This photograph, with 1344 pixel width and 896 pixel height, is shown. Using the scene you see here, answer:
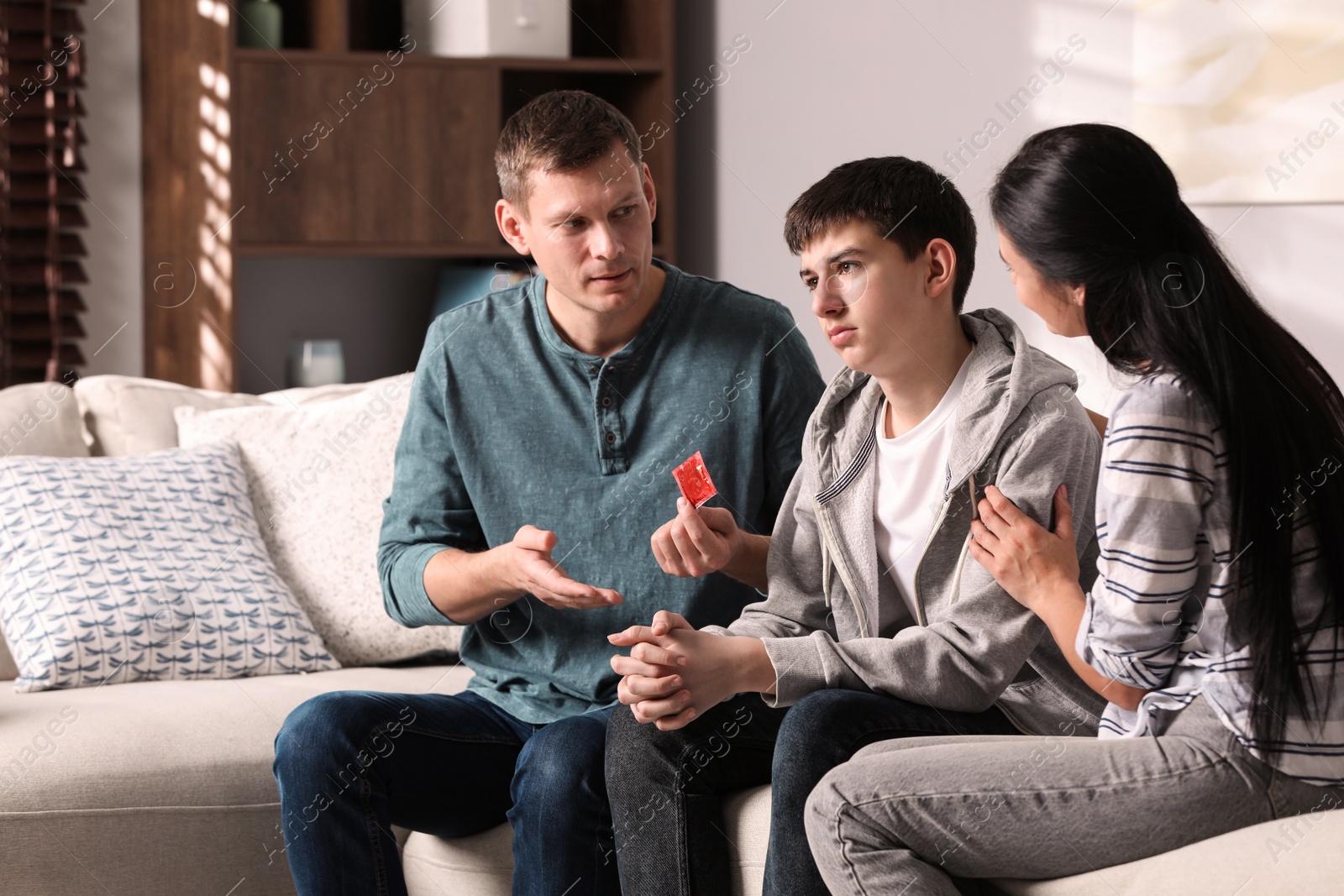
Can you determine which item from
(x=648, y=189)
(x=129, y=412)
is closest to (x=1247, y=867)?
(x=648, y=189)

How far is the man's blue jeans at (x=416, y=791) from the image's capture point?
1446mm

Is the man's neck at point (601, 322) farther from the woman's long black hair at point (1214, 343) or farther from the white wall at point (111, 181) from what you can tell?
the white wall at point (111, 181)

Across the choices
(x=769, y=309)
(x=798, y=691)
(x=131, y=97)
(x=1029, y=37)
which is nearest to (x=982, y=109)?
(x=1029, y=37)

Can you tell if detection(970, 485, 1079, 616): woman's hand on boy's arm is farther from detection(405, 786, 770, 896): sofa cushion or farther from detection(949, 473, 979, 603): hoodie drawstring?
detection(405, 786, 770, 896): sofa cushion

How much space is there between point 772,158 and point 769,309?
4.45ft

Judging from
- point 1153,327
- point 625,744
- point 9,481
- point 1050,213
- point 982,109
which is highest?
point 982,109

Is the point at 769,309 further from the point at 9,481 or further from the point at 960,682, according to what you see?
the point at 9,481

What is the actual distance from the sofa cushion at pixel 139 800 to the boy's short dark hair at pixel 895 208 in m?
1.01

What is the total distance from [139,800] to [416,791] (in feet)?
1.45

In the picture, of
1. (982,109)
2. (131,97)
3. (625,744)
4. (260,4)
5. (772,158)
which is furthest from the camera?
(131,97)

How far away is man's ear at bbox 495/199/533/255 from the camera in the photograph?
5.63ft

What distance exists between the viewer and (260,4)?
325cm

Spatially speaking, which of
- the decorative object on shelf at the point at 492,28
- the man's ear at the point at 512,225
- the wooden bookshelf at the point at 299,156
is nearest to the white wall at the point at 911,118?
the wooden bookshelf at the point at 299,156

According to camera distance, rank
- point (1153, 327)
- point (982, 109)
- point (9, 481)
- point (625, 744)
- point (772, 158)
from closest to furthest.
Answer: point (1153, 327) < point (625, 744) < point (9, 481) < point (982, 109) < point (772, 158)
